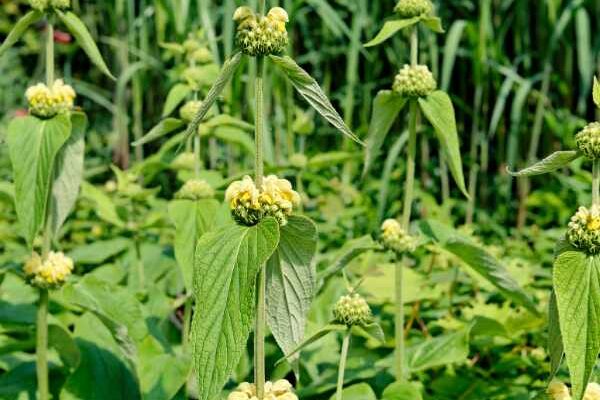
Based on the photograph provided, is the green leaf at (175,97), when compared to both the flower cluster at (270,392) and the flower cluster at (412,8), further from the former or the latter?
the flower cluster at (270,392)

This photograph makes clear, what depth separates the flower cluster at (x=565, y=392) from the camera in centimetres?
139

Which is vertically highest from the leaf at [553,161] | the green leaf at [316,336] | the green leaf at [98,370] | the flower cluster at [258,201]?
the leaf at [553,161]

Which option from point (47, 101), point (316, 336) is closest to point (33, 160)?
point (47, 101)

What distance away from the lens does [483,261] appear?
1.84 metres

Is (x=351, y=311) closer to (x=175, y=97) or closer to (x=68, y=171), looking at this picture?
(x=68, y=171)

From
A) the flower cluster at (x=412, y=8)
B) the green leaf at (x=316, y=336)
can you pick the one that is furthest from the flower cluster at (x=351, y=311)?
the flower cluster at (x=412, y=8)

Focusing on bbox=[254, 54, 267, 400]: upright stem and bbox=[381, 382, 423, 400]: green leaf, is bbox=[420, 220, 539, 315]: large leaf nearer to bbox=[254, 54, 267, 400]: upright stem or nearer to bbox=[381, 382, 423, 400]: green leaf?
bbox=[381, 382, 423, 400]: green leaf

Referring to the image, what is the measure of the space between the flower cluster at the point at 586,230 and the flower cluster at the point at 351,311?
1.31 ft

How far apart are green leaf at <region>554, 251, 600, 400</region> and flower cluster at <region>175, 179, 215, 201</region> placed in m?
0.99

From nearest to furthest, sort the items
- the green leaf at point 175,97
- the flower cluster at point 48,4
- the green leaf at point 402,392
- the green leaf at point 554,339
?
the green leaf at point 554,339
the green leaf at point 402,392
the flower cluster at point 48,4
the green leaf at point 175,97

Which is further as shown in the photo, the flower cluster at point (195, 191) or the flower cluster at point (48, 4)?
the flower cluster at point (195, 191)

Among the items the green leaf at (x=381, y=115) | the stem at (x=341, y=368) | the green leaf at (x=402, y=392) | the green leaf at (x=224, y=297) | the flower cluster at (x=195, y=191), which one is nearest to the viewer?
the green leaf at (x=224, y=297)

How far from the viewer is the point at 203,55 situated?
2449mm

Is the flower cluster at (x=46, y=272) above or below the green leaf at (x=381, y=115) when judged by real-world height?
below
